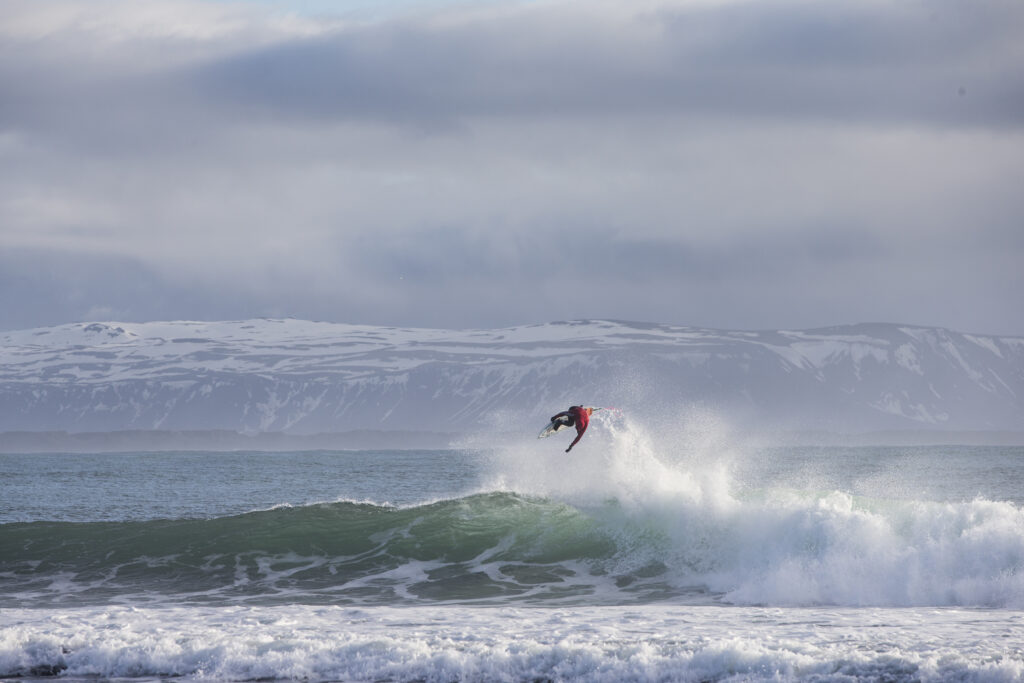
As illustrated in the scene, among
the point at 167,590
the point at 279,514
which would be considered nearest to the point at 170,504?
the point at 279,514

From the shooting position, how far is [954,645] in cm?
2062

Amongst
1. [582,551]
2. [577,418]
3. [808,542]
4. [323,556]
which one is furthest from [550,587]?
[323,556]

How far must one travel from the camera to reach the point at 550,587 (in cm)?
2945

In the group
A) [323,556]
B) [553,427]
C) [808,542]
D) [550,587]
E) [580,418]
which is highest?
[580,418]

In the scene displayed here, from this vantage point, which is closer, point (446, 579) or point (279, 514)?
point (446, 579)

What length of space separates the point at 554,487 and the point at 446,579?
11694 millimetres

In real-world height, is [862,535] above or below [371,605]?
above

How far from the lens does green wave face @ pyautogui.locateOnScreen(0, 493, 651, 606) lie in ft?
96.3

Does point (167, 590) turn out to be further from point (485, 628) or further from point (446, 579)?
point (485, 628)

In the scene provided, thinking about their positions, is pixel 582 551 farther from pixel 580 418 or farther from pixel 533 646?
pixel 533 646

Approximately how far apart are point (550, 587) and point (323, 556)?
7863 mm

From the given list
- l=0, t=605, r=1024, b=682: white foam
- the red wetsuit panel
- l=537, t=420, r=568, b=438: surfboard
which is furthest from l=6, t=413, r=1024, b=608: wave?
the red wetsuit panel

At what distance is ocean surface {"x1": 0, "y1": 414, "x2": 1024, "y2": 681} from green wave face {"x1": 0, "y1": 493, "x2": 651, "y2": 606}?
121mm

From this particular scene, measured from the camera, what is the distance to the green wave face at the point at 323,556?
96.3 ft
